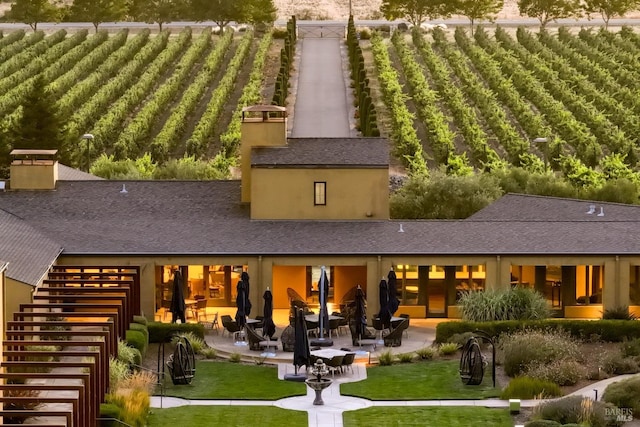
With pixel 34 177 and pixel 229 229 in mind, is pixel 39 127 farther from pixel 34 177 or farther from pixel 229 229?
pixel 229 229

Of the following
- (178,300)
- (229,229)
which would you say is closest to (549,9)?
(229,229)

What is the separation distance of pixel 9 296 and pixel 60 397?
9.74 metres

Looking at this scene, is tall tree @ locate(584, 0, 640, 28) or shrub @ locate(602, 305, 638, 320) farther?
tall tree @ locate(584, 0, 640, 28)

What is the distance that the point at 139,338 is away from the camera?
156ft

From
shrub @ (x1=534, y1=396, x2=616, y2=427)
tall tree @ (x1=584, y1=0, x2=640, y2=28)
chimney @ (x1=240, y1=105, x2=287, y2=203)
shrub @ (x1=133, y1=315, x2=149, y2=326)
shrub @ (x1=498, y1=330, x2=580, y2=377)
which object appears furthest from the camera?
tall tree @ (x1=584, y1=0, x2=640, y2=28)

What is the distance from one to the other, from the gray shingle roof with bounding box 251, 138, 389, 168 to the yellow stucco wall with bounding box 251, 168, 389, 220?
23 centimetres

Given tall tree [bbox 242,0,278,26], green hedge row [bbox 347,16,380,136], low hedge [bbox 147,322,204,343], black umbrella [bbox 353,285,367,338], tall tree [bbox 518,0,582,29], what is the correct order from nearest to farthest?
1. black umbrella [bbox 353,285,367,338]
2. low hedge [bbox 147,322,204,343]
3. green hedge row [bbox 347,16,380,136]
4. tall tree [bbox 242,0,278,26]
5. tall tree [bbox 518,0,582,29]

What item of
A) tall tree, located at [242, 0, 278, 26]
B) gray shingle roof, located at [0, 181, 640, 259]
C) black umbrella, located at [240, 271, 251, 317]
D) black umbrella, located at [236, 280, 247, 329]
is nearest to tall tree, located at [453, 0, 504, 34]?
tall tree, located at [242, 0, 278, 26]

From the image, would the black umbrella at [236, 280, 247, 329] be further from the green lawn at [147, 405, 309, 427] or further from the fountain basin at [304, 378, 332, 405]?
the green lawn at [147, 405, 309, 427]

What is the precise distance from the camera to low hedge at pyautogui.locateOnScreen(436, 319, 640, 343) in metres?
50.6

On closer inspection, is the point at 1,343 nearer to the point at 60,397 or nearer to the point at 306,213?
the point at 60,397

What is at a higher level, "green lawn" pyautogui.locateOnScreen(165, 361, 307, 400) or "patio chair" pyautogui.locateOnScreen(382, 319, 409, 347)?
"patio chair" pyautogui.locateOnScreen(382, 319, 409, 347)

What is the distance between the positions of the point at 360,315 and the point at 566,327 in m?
5.93

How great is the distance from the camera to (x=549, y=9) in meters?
145
